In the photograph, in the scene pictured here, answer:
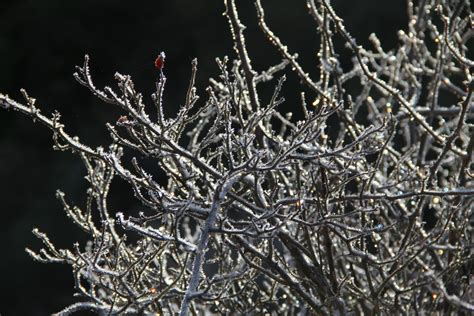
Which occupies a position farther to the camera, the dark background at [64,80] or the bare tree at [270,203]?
the dark background at [64,80]

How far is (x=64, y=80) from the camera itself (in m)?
5.25

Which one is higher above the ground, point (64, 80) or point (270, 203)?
point (64, 80)

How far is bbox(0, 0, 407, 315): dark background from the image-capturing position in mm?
5035

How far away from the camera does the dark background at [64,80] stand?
5035 mm

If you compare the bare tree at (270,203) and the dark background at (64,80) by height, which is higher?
the dark background at (64,80)

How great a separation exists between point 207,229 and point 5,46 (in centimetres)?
446

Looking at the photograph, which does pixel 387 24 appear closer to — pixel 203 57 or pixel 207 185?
pixel 203 57

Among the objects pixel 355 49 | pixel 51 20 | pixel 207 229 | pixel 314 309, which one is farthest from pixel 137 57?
pixel 207 229

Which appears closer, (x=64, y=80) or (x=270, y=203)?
(x=270, y=203)

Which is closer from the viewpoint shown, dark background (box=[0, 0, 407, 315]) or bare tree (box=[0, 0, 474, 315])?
bare tree (box=[0, 0, 474, 315])

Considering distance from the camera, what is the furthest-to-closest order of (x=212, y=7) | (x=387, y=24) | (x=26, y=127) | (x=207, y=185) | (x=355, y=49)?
(x=26, y=127), (x=212, y=7), (x=387, y=24), (x=355, y=49), (x=207, y=185)

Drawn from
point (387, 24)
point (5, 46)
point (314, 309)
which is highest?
point (5, 46)

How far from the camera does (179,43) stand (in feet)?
16.8

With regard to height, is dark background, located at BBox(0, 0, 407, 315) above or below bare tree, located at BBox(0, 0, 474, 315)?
above
